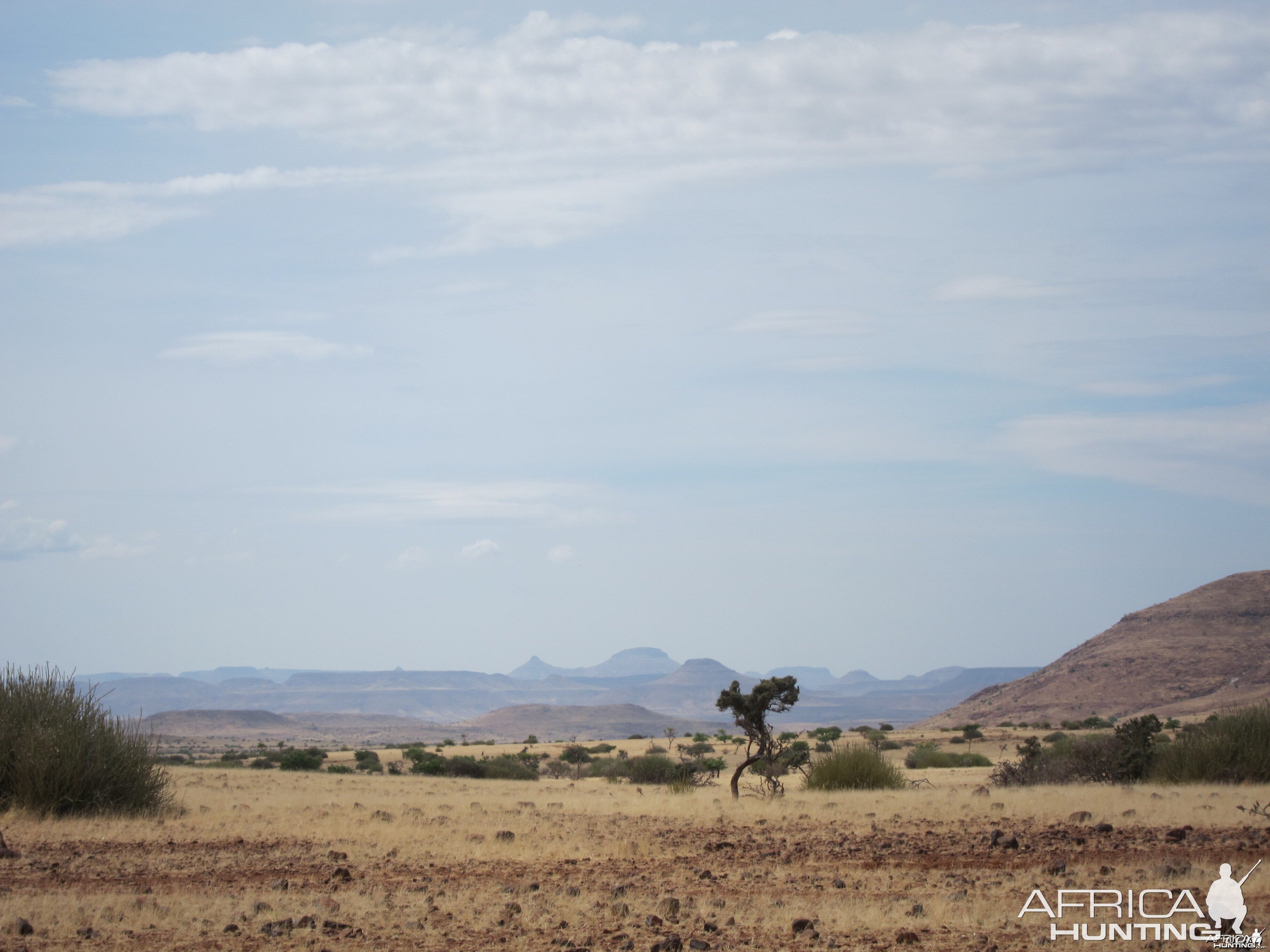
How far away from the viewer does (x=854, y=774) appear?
26.1 meters

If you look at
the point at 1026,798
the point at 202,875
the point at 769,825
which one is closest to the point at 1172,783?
the point at 1026,798

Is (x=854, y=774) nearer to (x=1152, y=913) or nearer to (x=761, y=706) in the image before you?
(x=761, y=706)

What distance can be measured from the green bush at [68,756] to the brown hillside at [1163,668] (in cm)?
6991

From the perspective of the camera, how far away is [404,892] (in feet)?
40.3

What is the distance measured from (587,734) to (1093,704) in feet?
317

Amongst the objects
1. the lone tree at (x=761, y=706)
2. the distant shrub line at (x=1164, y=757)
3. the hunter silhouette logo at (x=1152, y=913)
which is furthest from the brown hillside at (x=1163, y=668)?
the hunter silhouette logo at (x=1152, y=913)

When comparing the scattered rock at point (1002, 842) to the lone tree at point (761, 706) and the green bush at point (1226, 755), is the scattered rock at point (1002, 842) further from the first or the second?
the green bush at point (1226, 755)

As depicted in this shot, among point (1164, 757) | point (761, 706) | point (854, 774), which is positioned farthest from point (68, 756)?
point (1164, 757)

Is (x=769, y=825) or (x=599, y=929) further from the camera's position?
(x=769, y=825)

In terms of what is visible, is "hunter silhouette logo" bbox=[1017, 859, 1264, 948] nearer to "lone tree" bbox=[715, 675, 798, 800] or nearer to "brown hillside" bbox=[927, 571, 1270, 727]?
"lone tree" bbox=[715, 675, 798, 800]

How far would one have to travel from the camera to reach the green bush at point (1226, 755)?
75.2 feet

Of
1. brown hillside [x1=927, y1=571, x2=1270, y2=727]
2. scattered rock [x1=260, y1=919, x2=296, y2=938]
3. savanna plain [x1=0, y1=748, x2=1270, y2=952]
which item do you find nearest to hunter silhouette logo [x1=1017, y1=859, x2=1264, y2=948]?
savanna plain [x1=0, y1=748, x2=1270, y2=952]

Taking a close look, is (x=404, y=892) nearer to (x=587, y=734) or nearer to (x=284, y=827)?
(x=284, y=827)

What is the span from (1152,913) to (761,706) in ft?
48.4
